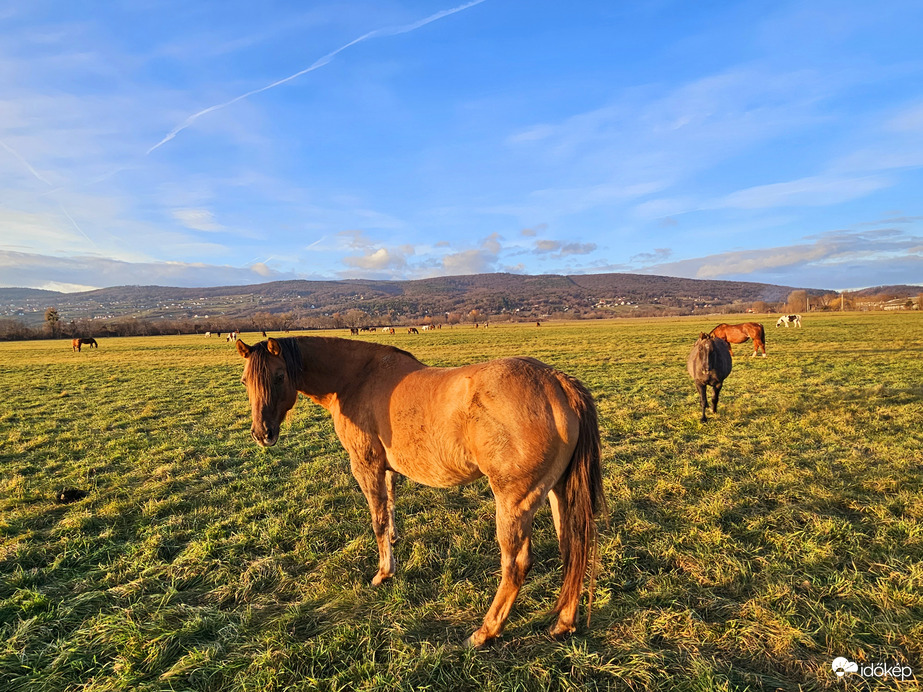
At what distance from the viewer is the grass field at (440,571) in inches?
114

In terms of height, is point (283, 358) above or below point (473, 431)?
above

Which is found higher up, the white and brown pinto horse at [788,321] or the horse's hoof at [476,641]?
the white and brown pinto horse at [788,321]

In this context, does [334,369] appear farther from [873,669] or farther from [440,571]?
[873,669]

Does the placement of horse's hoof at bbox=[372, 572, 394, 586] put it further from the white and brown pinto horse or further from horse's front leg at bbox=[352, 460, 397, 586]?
the white and brown pinto horse

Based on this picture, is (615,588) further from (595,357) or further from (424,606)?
(595,357)

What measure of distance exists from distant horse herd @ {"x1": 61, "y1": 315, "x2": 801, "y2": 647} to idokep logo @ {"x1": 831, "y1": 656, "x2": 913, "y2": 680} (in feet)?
5.53

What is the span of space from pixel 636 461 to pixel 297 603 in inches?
220

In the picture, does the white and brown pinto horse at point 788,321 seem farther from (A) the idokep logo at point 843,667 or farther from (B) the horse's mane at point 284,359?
(B) the horse's mane at point 284,359


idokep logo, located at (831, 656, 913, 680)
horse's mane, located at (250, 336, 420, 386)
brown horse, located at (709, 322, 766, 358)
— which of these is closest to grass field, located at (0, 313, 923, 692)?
idokep logo, located at (831, 656, 913, 680)

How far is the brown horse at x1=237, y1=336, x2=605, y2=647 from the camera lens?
3.14 metres

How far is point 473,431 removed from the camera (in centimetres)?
331

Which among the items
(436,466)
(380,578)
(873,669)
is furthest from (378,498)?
(873,669)

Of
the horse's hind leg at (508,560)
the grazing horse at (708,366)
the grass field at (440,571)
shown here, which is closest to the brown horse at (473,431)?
the horse's hind leg at (508,560)

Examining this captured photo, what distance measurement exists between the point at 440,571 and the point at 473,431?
1803 millimetres
